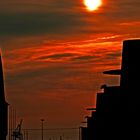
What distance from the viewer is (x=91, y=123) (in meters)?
111

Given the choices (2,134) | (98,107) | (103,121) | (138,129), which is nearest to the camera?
(138,129)

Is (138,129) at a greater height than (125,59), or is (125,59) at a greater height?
(125,59)

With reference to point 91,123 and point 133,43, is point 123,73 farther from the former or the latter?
point 91,123

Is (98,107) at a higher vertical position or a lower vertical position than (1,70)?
lower

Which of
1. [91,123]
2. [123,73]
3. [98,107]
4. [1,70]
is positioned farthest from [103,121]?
[1,70]

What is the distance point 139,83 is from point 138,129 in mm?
2777

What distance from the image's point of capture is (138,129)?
5647cm

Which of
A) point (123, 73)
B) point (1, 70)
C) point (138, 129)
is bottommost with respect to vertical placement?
point (138, 129)

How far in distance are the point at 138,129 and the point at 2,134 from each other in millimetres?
71152

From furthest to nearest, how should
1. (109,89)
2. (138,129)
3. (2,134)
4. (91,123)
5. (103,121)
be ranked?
(2,134) < (91,123) < (103,121) < (109,89) < (138,129)

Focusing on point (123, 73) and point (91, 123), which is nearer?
point (123, 73)

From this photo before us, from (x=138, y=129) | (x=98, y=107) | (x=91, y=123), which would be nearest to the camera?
(x=138, y=129)

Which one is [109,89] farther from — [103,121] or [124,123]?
[124,123]

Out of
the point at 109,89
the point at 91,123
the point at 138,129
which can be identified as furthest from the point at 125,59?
the point at 91,123
